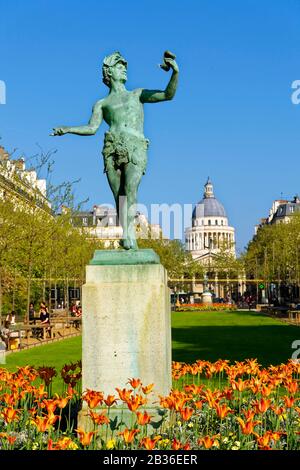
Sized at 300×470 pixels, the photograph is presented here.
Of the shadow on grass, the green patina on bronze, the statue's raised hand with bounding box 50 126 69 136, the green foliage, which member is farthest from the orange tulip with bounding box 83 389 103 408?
the green foliage

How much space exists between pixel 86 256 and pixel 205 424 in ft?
126

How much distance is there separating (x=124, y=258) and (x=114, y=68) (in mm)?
2406

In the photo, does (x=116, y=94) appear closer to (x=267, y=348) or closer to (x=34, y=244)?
(x=267, y=348)

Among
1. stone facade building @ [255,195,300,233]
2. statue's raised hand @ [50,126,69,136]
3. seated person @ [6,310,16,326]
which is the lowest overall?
seated person @ [6,310,16,326]

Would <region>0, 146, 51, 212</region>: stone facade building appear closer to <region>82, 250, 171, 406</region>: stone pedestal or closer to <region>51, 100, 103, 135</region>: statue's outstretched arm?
<region>51, 100, 103, 135</region>: statue's outstretched arm

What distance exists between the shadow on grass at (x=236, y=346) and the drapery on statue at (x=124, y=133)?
1033 cm

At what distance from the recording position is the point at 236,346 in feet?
83.6

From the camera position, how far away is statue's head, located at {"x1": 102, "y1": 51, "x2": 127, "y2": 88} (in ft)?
32.6

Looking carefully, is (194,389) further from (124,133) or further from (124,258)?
(124,133)

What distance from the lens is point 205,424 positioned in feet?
30.0

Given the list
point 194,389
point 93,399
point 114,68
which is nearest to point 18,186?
point 114,68

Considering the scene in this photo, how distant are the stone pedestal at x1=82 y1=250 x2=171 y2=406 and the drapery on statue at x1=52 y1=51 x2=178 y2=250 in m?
0.71

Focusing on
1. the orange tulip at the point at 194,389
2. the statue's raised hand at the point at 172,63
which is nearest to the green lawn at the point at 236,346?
the orange tulip at the point at 194,389
